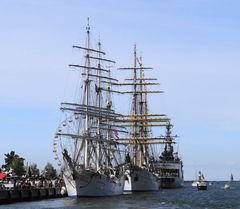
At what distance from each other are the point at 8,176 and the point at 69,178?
9.03m

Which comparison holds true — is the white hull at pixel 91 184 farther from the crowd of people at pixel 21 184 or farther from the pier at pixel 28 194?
the crowd of people at pixel 21 184

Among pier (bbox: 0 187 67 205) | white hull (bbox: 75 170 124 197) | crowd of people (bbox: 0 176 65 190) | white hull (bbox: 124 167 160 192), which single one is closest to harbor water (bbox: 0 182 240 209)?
pier (bbox: 0 187 67 205)

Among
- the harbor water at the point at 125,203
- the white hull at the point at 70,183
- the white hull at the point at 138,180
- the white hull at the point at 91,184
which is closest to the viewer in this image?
the harbor water at the point at 125,203

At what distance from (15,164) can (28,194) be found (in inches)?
2438

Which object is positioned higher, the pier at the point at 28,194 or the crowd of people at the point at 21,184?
the crowd of people at the point at 21,184

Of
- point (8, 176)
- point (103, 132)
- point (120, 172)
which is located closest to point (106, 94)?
point (103, 132)

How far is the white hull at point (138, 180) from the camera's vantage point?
12769 cm

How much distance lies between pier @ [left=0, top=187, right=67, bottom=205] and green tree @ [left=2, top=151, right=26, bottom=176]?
126 ft

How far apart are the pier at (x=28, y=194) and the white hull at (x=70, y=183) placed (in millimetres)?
3231

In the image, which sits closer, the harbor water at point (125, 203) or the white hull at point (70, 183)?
the harbor water at point (125, 203)

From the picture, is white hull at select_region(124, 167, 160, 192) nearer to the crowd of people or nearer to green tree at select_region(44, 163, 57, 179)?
the crowd of people

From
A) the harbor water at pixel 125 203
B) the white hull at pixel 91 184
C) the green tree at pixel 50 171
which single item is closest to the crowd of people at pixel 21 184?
the harbor water at pixel 125 203

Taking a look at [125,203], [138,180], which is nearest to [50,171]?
[138,180]

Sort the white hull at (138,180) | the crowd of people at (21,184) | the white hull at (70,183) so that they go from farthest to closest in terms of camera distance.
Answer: the white hull at (138,180) < the white hull at (70,183) < the crowd of people at (21,184)
